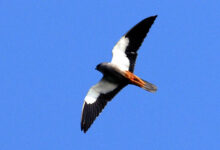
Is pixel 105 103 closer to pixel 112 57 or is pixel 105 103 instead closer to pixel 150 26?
pixel 112 57

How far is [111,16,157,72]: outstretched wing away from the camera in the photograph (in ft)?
61.7

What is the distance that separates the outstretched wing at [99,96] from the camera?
19.0 m

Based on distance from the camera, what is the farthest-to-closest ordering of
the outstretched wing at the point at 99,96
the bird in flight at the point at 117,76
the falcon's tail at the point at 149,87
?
1. the outstretched wing at the point at 99,96
2. the bird in flight at the point at 117,76
3. the falcon's tail at the point at 149,87

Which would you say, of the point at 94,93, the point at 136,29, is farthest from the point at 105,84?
the point at 136,29

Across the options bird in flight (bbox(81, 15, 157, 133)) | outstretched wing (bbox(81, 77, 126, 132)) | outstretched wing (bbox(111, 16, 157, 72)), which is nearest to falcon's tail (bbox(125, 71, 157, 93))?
bird in flight (bbox(81, 15, 157, 133))

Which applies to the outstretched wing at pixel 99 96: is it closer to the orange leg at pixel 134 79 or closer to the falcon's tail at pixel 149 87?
the orange leg at pixel 134 79

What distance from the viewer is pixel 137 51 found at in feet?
62.4

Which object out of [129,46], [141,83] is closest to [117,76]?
[141,83]

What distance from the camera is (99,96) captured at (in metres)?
19.2

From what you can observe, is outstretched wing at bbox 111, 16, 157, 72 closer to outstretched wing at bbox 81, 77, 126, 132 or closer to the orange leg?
the orange leg

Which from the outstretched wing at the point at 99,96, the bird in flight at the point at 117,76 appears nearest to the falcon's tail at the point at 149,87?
the bird in flight at the point at 117,76

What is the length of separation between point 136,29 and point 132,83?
1.60 meters

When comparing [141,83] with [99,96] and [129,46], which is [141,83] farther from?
[99,96]

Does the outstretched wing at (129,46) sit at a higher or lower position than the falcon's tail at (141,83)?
higher
